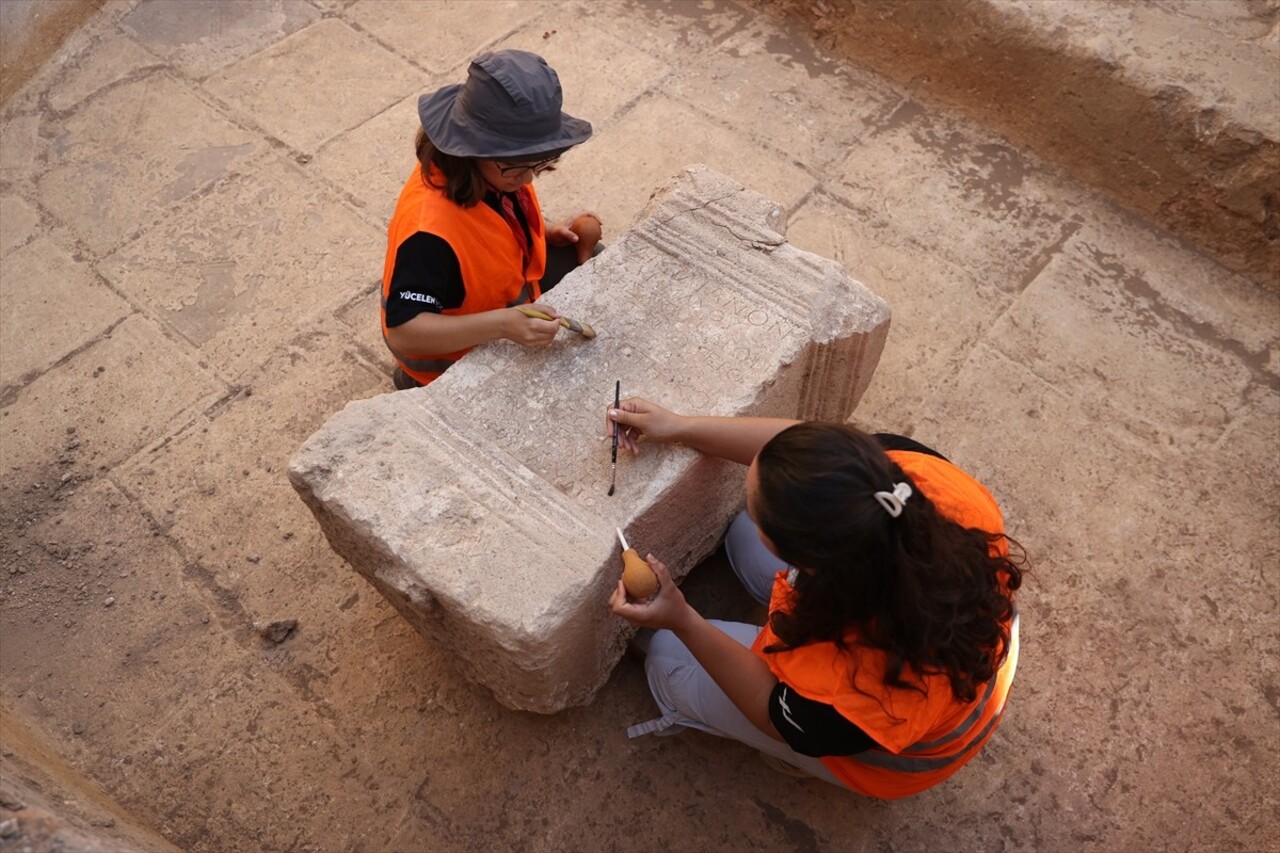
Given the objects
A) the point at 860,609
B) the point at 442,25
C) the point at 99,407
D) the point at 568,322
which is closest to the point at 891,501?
the point at 860,609

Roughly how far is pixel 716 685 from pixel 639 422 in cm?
67

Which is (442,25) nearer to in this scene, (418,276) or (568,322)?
(418,276)

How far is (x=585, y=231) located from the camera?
2939 mm

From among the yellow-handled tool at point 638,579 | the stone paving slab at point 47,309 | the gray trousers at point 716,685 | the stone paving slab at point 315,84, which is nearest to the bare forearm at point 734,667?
the yellow-handled tool at point 638,579

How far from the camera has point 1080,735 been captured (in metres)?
2.51

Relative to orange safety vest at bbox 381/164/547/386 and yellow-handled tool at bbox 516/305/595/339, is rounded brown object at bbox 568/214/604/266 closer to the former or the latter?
orange safety vest at bbox 381/164/547/386

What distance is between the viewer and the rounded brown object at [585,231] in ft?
9.62

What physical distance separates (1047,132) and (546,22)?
2266 mm

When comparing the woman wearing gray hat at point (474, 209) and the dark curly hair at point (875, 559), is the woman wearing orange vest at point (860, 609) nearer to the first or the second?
the dark curly hair at point (875, 559)

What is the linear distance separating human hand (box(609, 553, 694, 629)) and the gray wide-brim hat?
103cm

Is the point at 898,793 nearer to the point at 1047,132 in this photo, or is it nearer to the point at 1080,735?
→ the point at 1080,735

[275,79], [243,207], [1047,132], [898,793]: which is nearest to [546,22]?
[275,79]

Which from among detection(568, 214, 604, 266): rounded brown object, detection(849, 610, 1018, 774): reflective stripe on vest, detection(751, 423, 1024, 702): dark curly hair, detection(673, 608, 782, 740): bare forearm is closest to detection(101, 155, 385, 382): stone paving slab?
detection(568, 214, 604, 266): rounded brown object

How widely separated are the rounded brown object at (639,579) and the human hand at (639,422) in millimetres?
336
